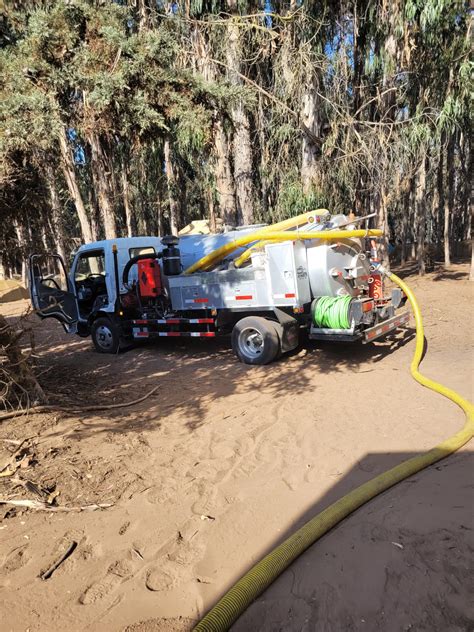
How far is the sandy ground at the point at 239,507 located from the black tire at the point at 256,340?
0.80m

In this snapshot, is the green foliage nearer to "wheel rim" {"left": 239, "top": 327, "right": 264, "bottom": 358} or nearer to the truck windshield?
the truck windshield

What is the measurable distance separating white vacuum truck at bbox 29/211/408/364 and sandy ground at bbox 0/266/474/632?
111 cm

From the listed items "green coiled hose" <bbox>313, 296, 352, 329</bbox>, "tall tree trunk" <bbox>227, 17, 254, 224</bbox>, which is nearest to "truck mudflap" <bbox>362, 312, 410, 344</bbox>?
"green coiled hose" <bbox>313, 296, 352, 329</bbox>

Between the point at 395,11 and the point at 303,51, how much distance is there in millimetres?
3138

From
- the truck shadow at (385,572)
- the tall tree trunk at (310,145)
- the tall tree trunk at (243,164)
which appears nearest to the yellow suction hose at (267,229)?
the tall tree trunk at (243,164)

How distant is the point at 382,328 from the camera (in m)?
7.75

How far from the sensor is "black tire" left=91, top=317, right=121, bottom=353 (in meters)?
9.71

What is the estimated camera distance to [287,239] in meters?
7.66

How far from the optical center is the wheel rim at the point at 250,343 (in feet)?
26.4

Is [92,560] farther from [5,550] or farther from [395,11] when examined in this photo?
[395,11]

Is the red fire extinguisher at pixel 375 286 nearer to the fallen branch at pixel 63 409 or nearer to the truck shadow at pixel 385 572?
the fallen branch at pixel 63 409

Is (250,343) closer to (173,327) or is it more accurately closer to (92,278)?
(173,327)

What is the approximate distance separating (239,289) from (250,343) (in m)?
1.01

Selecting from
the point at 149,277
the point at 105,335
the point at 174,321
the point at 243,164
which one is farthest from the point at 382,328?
the point at 243,164
